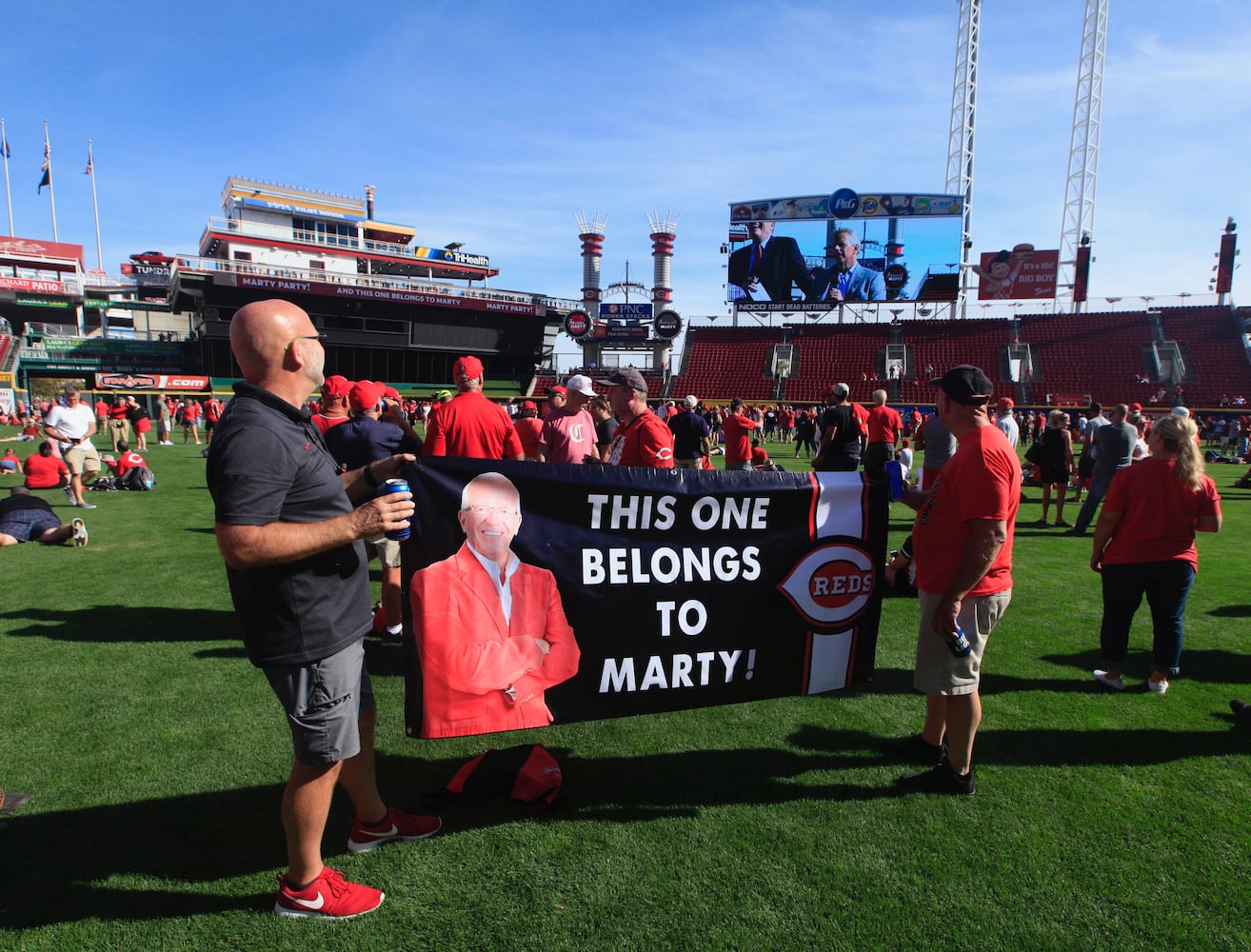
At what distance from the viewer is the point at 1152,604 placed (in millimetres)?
4438

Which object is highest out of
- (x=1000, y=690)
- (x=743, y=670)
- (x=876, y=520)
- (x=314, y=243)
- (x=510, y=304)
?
(x=314, y=243)

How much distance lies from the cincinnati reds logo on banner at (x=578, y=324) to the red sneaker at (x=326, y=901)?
53.7 metres

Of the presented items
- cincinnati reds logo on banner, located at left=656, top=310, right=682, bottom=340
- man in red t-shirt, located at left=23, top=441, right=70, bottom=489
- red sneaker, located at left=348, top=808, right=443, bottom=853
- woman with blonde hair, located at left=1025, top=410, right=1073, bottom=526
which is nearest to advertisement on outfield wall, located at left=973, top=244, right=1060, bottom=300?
cincinnati reds logo on banner, located at left=656, top=310, right=682, bottom=340

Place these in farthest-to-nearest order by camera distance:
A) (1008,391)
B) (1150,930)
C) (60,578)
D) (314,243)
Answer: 1. (314,243)
2. (1008,391)
3. (60,578)
4. (1150,930)

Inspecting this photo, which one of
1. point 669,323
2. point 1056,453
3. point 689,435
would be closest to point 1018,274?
point 669,323

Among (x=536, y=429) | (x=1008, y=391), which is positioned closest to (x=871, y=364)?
(x=1008, y=391)

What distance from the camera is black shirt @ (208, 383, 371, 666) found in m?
2.09

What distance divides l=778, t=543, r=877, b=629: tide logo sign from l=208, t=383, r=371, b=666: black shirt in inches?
77.6

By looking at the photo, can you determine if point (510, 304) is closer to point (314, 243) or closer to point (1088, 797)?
point (314, 243)

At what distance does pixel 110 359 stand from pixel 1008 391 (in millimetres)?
60235

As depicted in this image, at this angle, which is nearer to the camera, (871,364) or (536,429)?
(536,429)

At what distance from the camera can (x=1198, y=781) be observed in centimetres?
343

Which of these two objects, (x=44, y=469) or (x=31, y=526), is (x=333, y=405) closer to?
(x=31, y=526)

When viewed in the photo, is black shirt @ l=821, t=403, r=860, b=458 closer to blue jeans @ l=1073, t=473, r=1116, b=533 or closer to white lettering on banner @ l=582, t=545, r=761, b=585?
blue jeans @ l=1073, t=473, r=1116, b=533
